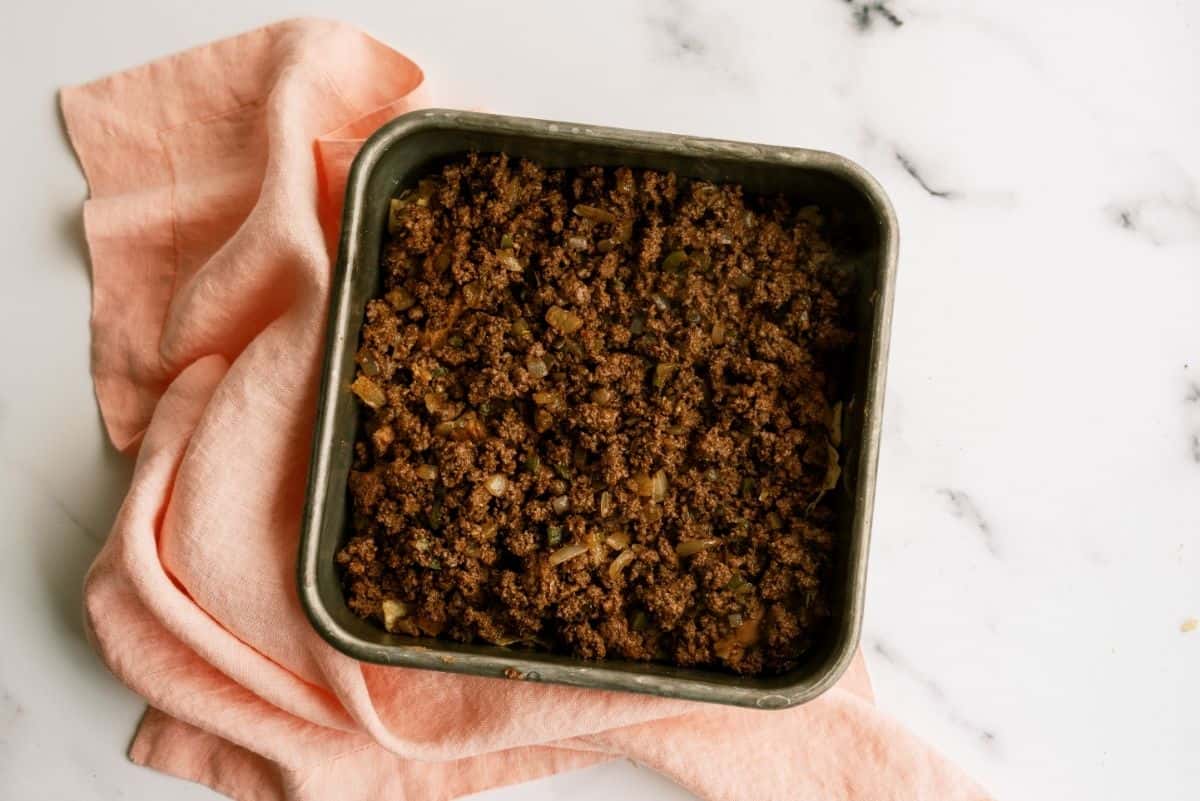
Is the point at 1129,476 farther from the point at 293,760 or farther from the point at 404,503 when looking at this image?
the point at 293,760

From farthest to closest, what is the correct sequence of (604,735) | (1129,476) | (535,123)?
1. (1129,476)
2. (604,735)
3. (535,123)

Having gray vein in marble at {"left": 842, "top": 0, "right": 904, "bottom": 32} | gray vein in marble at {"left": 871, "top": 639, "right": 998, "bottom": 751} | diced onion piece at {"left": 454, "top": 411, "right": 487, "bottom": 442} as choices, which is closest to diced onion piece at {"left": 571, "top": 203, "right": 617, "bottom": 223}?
diced onion piece at {"left": 454, "top": 411, "right": 487, "bottom": 442}

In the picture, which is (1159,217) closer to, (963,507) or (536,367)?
(963,507)

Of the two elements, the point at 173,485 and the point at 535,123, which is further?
the point at 173,485

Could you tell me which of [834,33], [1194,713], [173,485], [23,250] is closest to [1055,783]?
[1194,713]

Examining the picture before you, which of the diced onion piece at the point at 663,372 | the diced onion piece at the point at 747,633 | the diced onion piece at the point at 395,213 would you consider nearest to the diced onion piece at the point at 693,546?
the diced onion piece at the point at 747,633

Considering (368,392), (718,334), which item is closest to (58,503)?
(368,392)
